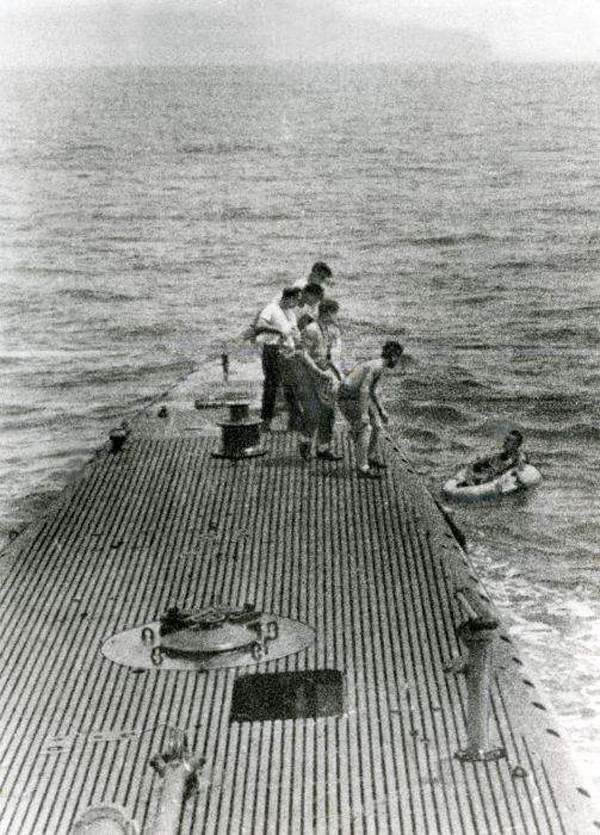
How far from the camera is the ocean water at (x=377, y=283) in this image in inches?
938

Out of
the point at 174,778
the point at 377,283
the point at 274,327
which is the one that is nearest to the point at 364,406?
the point at 274,327

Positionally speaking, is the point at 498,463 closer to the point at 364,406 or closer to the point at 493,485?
the point at 493,485

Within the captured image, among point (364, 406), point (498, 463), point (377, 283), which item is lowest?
point (498, 463)

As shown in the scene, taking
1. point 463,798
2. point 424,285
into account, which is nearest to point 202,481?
point 463,798

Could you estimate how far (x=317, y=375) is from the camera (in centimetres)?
1819

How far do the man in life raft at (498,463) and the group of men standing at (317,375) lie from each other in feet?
21.9

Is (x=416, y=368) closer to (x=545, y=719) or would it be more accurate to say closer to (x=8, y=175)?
(x=545, y=719)

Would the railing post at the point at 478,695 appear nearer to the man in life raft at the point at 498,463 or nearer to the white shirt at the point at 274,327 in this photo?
the white shirt at the point at 274,327

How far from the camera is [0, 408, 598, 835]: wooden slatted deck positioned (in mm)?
9211

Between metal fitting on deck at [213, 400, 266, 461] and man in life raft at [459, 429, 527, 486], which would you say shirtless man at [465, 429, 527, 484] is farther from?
metal fitting on deck at [213, 400, 266, 461]

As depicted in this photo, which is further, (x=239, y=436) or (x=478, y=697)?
(x=239, y=436)

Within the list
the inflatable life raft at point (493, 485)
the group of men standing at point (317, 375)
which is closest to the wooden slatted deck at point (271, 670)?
the group of men standing at point (317, 375)

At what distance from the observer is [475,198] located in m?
62.0

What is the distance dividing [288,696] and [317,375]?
8.06 metres
